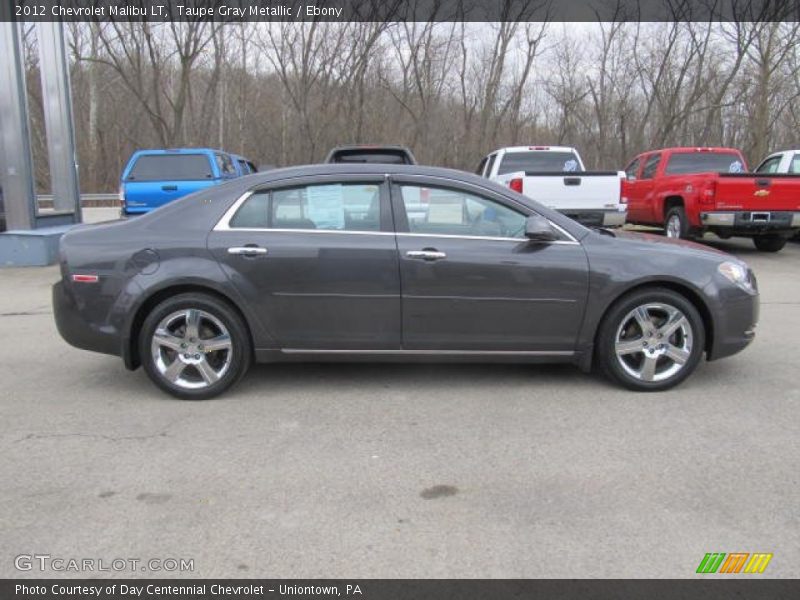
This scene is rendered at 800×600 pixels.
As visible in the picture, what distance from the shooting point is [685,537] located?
109 inches

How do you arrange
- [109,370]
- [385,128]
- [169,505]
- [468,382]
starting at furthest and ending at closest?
1. [385,128]
2. [109,370]
3. [468,382]
4. [169,505]

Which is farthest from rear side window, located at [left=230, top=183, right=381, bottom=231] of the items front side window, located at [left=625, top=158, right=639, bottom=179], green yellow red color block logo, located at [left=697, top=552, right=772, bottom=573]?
front side window, located at [left=625, top=158, right=639, bottom=179]

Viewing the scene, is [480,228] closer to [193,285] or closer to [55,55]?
[193,285]

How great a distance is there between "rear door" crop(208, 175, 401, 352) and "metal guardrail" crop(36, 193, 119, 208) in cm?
1973

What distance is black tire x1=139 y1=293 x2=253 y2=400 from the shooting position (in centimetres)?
442

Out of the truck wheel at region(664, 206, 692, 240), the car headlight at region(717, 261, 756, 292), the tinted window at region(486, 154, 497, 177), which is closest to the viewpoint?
the car headlight at region(717, 261, 756, 292)

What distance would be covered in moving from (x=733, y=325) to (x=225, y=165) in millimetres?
10877

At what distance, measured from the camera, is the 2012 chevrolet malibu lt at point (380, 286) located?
442 cm

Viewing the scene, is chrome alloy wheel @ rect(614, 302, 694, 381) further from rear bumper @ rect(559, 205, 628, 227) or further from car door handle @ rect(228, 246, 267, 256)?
rear bumper @ rect(559, 205, 628, 227)

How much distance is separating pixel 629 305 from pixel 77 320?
151 inches

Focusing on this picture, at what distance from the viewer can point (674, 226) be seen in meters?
11.7

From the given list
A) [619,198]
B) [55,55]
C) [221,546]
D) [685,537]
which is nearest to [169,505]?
[221,546]

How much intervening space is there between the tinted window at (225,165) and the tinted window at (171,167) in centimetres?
40

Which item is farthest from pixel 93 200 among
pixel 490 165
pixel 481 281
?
pixel 481 281
